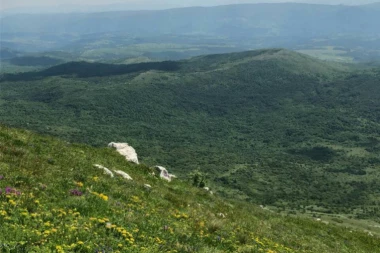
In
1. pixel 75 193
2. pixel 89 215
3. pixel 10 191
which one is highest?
pixel 10 191

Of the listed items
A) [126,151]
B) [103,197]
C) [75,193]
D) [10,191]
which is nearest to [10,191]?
[10,191]

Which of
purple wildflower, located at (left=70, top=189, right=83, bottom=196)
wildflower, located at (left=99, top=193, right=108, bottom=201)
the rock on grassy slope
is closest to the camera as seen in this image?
the rock on grassy slope

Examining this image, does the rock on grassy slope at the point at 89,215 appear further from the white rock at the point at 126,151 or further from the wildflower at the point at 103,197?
the white rock at the point at 126,151

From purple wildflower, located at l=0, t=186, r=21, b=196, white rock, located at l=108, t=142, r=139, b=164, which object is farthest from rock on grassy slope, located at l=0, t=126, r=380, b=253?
white rock, located at l=108, t=142, r=139, b=164

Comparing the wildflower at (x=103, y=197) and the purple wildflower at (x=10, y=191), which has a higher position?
the purple wildflower at (x=10, y=191)

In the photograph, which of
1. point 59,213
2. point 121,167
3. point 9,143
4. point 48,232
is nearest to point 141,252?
point 48,232

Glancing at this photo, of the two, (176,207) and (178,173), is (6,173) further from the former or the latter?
(178,173)

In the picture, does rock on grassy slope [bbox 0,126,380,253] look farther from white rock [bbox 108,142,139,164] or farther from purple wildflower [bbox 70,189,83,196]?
white rock [bbox 108,142,139,164]

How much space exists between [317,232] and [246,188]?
154 metres

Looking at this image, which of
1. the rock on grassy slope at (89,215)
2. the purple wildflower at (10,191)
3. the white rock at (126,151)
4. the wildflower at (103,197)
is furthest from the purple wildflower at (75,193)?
the white rock at (126,151)

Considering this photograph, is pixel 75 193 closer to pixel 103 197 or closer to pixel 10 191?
pixel 103 197

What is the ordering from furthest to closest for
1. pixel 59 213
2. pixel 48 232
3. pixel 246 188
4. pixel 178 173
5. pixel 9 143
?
1. pixel 178 173
2. pixel 246 188
3. pixel 9 143
4. pixel 59 213
5. pixel 48 232

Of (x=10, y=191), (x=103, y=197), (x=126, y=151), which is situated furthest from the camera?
(x=126, y=151)

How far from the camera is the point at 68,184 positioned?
54.3 ft
